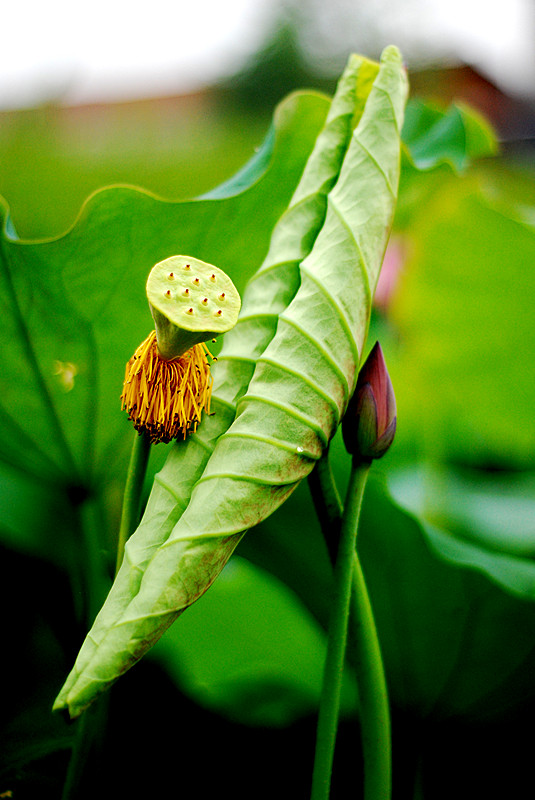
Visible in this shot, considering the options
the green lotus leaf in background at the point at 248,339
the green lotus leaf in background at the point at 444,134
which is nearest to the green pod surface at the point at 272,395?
the green lotus leaf in background at the point at 248,339

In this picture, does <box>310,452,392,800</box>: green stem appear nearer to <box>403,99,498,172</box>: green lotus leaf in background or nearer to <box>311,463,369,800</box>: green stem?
<box>311,463,369,800</box>: green stem

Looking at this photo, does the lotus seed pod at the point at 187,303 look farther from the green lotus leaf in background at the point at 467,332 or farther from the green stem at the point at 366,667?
the green lotus leaf in background at the point at 467,332

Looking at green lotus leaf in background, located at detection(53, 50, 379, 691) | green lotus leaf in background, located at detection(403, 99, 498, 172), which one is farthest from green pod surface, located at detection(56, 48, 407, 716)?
green lotus leaf in background, located at detection(403, 99, 498, 172)

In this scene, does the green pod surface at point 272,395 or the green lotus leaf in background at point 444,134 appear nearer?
the green pod surface at point 272,395

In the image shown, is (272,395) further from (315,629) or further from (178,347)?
(315,629)

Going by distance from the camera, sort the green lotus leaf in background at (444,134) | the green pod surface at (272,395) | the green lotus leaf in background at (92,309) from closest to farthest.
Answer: the green pod surface at (272,395) < the green lotus leaf in background at (92,309) < the green lotus leaf in background at (444,134)
